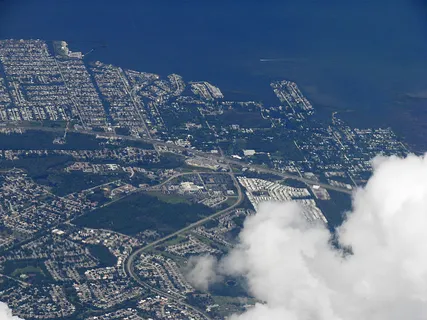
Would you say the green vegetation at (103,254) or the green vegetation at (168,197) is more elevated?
the green vegetation at (168,197)

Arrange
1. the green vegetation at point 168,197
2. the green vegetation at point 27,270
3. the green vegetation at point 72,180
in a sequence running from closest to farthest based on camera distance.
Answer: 1. the green vegetation at point 27,270
2. the green vegetation at point 168,197
3. the green vegetation at point 72,180

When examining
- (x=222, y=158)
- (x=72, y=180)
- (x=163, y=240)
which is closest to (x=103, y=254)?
(x=163, y=240)

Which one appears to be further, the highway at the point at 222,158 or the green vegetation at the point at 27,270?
the highway at the point at 222,158

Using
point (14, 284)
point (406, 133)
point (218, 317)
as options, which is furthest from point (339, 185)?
point (14, 284)

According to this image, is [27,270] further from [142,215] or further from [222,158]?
[222,158]

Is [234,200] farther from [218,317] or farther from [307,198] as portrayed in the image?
[218,317]

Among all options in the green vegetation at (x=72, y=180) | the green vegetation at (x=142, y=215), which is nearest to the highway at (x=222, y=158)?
the green vegetation at (x=72, y=180)

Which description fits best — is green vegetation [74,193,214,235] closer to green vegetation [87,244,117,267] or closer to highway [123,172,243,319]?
highway [123,172,243,319]

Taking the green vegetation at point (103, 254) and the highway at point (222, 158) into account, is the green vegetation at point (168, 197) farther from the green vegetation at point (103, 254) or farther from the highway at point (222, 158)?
the green vegetation at point (103, 254)
